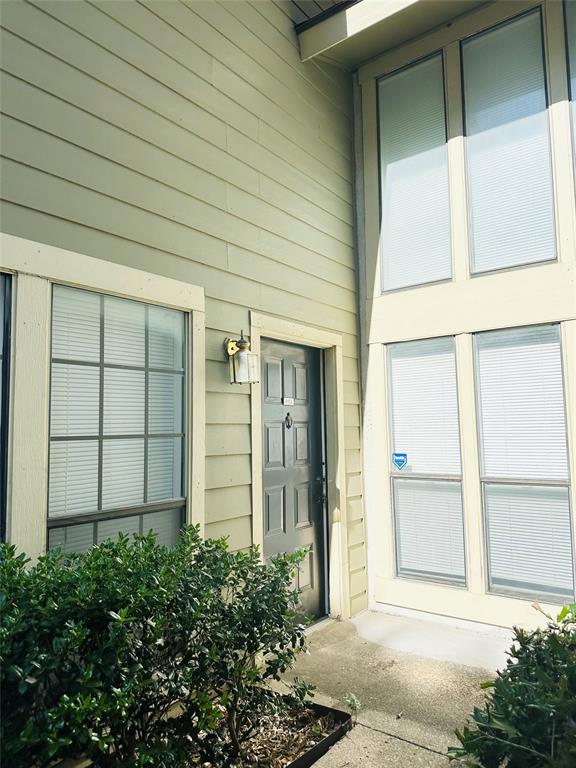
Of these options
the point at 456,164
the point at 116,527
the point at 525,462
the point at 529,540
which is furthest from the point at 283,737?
the point at 456,164

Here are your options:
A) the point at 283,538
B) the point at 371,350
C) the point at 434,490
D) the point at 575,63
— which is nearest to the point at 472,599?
the point at 434,490

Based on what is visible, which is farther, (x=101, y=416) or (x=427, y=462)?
(x=427, y=462)

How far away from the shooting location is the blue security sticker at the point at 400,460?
3945 millimetres

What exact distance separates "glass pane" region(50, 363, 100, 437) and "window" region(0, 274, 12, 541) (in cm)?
18

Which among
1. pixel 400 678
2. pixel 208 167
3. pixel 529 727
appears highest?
pixel 208 167

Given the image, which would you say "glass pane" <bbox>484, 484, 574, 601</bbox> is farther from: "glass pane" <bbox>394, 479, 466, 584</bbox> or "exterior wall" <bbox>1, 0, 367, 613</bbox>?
Result: "exterior wall" <bbox>1, 0, 367, 613</bbox>

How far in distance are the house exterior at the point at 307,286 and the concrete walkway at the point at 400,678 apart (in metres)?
0.24

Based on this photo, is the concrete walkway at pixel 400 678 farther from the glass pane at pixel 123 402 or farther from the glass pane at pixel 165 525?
the glass pane at pixel 123 402

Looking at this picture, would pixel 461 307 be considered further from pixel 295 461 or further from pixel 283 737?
pixel 283 737

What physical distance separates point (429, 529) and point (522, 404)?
111 cm

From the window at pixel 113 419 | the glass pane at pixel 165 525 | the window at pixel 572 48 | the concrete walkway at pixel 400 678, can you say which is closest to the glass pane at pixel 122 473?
the window at pixel 113 419

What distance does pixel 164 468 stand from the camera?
255cm

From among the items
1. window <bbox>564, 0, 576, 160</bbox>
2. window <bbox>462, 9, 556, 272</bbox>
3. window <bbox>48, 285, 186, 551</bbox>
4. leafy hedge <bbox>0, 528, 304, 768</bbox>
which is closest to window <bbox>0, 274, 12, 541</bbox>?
window <bbox>48, 285, 186, 551</bbox>

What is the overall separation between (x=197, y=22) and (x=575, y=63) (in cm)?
245
